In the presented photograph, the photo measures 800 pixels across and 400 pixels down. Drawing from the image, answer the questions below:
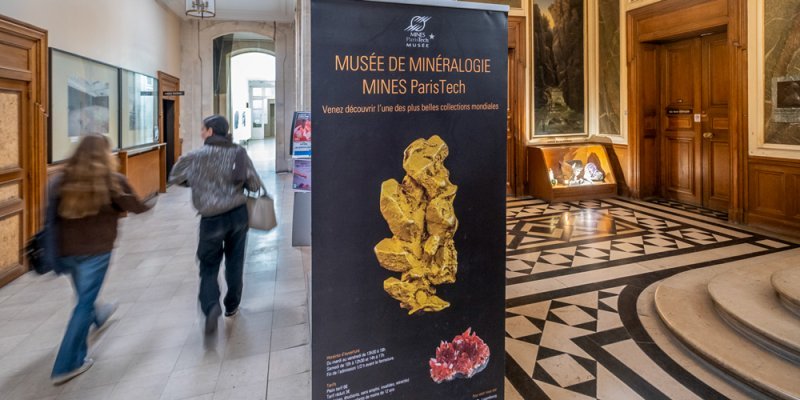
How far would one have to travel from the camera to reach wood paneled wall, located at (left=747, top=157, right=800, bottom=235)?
213 inches

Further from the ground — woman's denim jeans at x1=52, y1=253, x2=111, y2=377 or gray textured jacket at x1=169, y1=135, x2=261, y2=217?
gray textured jacket at x1=169, y1=135, x2=261, y2=217

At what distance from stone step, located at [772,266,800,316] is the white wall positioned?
673 centimetres

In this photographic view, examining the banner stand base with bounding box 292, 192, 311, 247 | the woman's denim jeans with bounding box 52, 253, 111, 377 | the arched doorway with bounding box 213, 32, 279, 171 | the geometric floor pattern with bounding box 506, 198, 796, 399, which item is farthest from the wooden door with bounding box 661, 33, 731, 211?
the arched doorway with bounding box 213, 32, 279, 171

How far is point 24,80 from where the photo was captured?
4.33m

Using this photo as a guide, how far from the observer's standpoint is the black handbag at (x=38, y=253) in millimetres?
2316

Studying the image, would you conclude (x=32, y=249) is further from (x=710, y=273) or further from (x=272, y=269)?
(x=710, y=273)

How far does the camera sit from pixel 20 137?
4.36 metres

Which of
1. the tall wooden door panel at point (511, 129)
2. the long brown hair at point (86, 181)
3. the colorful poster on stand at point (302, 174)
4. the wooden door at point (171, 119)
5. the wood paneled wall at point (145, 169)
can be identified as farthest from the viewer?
the wooden door at point (171, 119)

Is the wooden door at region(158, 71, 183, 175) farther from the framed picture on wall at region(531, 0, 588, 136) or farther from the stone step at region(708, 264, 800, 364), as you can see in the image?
the stone step at region(708, 264, 800, 364)

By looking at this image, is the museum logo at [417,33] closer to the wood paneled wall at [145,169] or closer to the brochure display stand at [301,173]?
the brochure display stand at [301,173]

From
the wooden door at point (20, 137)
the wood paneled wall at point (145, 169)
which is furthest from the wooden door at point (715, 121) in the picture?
the wood paneled wall at point (145, 169)

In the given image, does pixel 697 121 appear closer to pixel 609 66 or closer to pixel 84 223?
pixel 609 66

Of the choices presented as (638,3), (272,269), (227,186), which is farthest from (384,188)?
(638,3)

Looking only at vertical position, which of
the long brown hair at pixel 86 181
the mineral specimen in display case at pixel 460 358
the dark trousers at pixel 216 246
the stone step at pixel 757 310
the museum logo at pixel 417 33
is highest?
the museum logo at pixel 417 33
